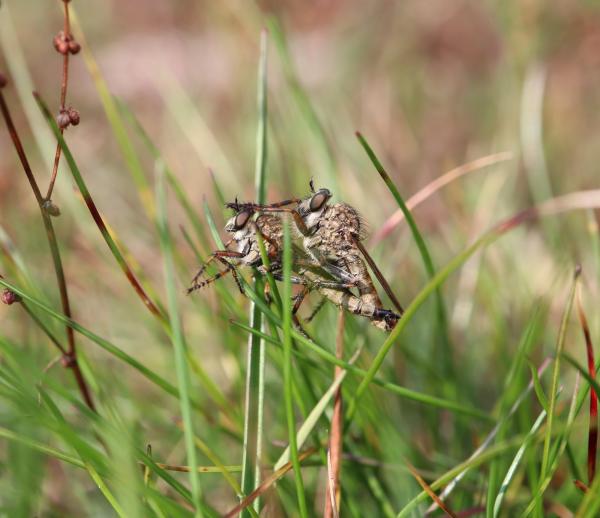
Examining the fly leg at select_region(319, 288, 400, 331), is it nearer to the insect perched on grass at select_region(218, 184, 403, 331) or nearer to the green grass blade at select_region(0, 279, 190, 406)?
the insect perched on grass at select_region(218, 184, 403, 331)

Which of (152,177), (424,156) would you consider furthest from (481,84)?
(152,177)

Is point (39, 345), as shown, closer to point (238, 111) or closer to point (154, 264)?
point (154, 264)

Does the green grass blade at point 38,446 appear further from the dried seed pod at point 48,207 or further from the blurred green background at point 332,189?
the dried seed pod at point 48,207

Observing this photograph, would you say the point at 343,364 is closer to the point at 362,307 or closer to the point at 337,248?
the point at 362,307

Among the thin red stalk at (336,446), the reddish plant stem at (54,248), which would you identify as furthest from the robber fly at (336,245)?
the reddish plant stem at (54,248)

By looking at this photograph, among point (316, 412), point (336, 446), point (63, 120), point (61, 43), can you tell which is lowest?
point (336, 446)

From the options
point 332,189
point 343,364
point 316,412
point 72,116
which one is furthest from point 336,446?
point 332,189

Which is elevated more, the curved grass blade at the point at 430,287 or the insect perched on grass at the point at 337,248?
the insect perched on grass at the point at 337,248

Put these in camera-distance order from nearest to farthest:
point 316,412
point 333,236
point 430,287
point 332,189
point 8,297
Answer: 1. point 430,287
2. point 8,297
3. point 316,412
4. point 333,236
5. point 332,189
